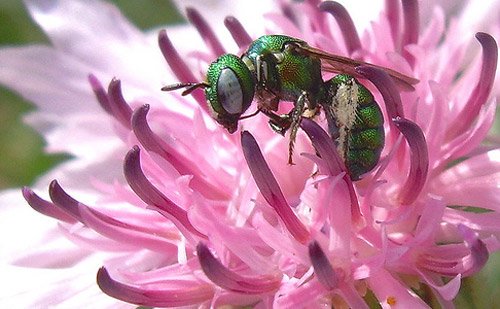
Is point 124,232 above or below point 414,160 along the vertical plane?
below

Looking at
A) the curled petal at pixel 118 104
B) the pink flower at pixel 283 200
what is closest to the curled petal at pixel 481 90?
the pink flower at pixel 283 200

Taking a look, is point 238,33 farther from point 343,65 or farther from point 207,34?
point 343,65

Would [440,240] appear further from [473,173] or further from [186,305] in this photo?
[186,305]

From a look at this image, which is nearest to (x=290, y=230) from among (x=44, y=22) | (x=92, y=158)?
(x=92, y=158)

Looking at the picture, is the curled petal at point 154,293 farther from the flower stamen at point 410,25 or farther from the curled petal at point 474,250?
the flower stamen at point 410,25

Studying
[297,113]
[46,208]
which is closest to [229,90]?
[297,113]

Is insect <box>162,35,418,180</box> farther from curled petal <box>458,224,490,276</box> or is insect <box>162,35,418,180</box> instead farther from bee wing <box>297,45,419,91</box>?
curled petal <box>458,224,490,276</box>

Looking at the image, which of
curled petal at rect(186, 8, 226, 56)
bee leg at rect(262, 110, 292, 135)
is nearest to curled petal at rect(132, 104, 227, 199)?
bee leg at rect(262, 110, 292, 135)
